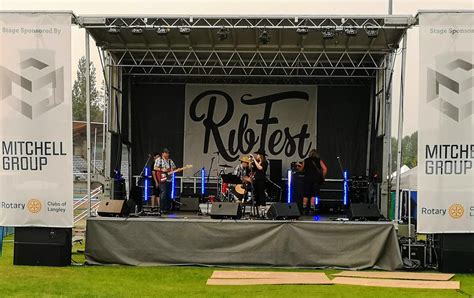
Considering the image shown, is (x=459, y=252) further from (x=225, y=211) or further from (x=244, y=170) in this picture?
(x=244, y=170)

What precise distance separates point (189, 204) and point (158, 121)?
2.36 meters

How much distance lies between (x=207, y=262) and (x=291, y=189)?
4.61 meters

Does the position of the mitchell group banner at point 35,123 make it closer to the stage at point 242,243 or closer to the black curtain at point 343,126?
the stage at point 242,243

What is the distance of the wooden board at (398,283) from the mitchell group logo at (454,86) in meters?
2.32

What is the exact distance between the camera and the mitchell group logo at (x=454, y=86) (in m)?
9.05

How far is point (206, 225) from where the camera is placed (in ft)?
31.6

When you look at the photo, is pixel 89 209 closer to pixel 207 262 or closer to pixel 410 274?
pixel 207 262

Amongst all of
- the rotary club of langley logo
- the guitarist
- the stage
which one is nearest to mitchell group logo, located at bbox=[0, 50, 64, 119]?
the rotary club of langley logo

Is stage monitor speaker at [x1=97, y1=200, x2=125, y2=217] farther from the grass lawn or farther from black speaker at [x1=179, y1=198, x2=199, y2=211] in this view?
black speaker at [x1=179, y1=198, x2=199, y2=211]

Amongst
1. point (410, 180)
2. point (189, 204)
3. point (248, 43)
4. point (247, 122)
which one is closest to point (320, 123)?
point (247, 122)

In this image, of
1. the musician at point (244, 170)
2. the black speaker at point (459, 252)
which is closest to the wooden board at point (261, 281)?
the black speaker at point (459, 252)

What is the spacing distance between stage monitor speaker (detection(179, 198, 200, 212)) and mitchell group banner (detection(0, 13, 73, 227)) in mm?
4324

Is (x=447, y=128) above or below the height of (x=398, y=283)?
above

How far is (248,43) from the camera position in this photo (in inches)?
473
